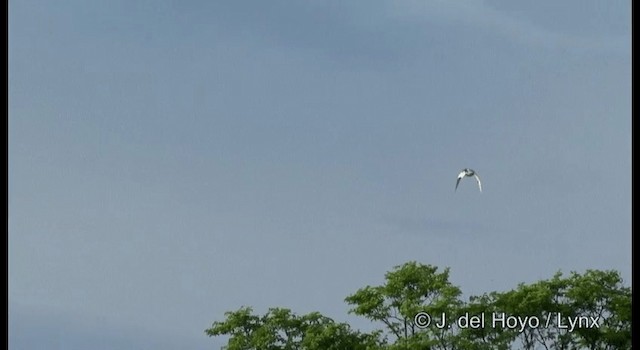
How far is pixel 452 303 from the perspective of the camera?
3106 centimetres

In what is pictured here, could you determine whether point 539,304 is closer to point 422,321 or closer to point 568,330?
point 568,330

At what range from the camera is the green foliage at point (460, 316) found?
3003cm

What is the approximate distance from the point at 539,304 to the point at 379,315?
4.45 meters

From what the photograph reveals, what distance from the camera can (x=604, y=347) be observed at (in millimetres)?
29641

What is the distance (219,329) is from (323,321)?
313 cm

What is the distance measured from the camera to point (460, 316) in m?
30.6

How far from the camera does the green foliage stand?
3003 centimetres
